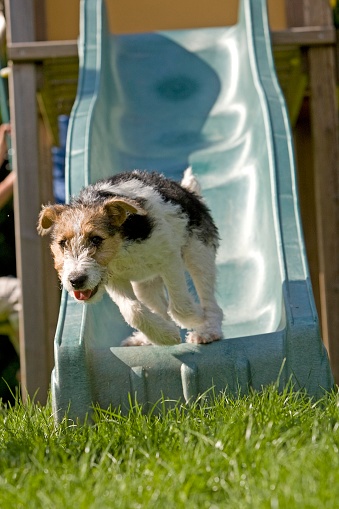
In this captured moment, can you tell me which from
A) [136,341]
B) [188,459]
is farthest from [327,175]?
[188,459]

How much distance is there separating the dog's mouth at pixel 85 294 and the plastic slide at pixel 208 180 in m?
0.37

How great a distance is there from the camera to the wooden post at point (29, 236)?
24.7 ft

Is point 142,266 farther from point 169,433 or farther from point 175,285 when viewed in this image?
point 169,433

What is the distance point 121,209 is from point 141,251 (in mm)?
268

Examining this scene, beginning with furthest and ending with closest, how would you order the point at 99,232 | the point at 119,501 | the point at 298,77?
1. the point at 298,77
2. the point at 99,232
3. the point at 119,501

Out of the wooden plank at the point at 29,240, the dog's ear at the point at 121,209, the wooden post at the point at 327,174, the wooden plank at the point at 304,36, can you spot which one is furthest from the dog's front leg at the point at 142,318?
the wooden plank at the point at 304,36

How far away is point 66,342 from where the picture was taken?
4805mm

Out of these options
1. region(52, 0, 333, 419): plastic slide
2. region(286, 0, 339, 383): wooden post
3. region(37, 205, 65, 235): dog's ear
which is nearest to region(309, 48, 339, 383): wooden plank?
region(286, 0, 339, 383): wooden post

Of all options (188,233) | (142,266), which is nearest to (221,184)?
(188,233)

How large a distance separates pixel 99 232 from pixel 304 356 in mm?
1220

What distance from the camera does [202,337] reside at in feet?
16.4

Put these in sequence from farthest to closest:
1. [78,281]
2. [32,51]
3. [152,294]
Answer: [32,51] < [152,294] < [78,281]

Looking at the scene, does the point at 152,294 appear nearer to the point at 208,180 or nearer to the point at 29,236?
the point at 208,180

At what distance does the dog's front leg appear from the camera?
482 centimetres
